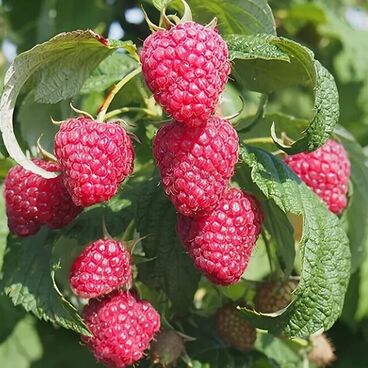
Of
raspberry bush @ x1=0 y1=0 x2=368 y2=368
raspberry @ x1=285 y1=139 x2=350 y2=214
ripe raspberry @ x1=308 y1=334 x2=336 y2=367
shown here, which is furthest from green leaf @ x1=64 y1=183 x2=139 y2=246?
ripe raspberry @ x1=308 y1=334 x2=336 y2=367

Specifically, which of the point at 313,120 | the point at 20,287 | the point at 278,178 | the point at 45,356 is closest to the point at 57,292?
the point at 20,287

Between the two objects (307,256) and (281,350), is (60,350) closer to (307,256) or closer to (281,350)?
(281,350)

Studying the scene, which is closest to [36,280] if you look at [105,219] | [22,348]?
[105,219]

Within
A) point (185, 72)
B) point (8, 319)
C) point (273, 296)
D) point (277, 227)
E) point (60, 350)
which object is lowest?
point (60, 350)

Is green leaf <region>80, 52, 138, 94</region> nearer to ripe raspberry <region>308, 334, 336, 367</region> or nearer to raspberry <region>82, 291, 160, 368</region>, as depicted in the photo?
raspberry <region>82, 291, 160, 368</region>

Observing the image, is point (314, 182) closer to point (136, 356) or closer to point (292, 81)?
point (292, 81)

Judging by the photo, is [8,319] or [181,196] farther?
[8,319]

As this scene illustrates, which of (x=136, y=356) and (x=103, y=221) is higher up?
(x=103, y=221)

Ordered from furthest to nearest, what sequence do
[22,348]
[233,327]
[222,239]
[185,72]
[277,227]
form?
[22,348] < [233,327] < [277,227] < [222,239] < [185,72]
